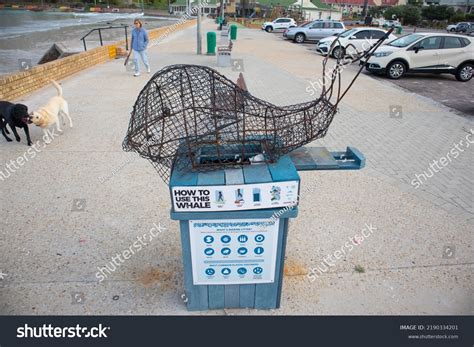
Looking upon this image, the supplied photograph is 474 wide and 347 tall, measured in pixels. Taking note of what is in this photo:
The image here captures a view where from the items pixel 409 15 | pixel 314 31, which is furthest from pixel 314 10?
pixel 314 31

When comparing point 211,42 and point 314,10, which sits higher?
point 314,10

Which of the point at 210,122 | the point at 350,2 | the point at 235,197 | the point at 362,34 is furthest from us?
the point at 350,2

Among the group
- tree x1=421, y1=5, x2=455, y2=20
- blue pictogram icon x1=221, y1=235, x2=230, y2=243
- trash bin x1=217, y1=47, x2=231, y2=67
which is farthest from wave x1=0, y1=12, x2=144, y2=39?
tree x1=421, y1=5, x2=455, y2=20

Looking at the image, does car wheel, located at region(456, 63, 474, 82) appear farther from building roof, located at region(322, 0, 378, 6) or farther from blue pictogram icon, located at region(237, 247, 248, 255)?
building roof, located at region(322, 0, 378, 6)

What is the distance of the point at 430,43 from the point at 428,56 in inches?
16.1

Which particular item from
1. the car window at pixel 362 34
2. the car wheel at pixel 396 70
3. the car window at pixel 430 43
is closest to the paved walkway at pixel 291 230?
the car wheel at pixel 396 70

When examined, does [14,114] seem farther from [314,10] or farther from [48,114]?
[314,10]

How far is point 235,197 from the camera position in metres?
2.12

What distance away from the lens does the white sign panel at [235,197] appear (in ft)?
6.84

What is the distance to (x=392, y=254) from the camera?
3391 mm

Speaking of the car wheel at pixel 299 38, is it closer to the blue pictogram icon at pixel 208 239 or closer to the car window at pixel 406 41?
the car window at pixel 406 41

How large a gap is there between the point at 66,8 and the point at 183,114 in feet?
340
